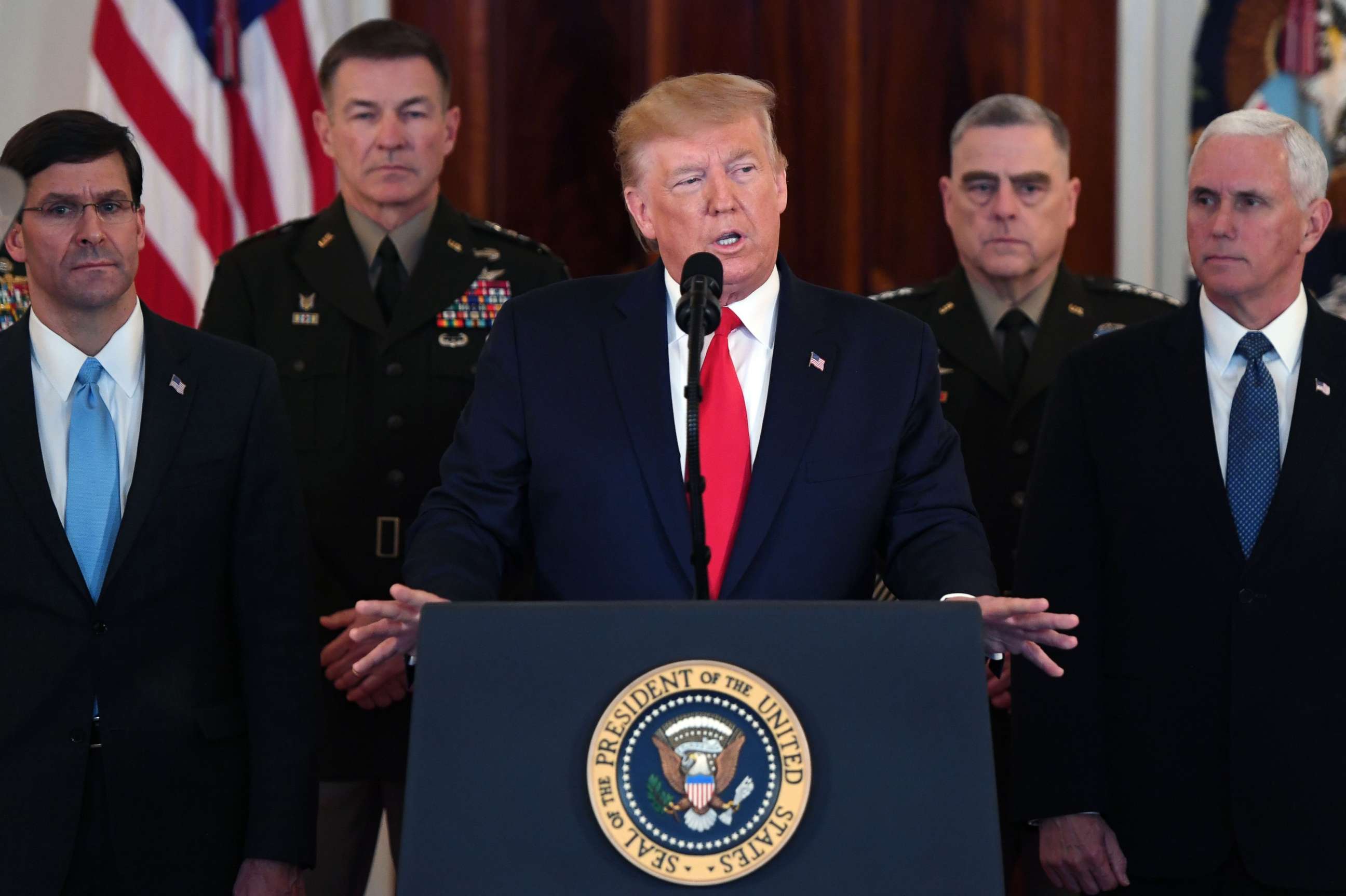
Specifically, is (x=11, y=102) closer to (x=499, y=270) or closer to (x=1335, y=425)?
(x=499, y=270)

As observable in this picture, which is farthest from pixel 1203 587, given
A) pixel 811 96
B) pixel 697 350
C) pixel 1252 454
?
pixel 811 96

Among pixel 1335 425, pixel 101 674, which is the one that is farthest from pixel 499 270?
pixel 1335 425

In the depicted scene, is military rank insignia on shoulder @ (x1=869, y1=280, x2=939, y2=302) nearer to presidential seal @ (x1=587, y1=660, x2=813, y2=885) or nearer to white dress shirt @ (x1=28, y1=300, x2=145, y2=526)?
white dress shirt @ (x1=28, y1=300, x2=145, y2=526)

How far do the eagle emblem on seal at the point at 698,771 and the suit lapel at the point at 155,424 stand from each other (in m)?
1.17

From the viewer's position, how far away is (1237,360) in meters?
2.63

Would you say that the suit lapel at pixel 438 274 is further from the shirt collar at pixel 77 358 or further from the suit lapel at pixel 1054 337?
the suit lapel at pixel 1054 337

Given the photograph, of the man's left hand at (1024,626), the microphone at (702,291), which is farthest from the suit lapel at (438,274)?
the man's left hand at (1024,626)

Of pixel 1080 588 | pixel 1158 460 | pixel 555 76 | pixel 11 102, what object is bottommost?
pixel 1080 588

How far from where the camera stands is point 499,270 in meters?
3.34

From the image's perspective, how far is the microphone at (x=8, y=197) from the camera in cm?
195

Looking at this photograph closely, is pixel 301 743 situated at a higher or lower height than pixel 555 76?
lower

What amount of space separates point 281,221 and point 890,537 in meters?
2.49

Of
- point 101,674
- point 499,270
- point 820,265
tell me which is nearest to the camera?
point 101,674

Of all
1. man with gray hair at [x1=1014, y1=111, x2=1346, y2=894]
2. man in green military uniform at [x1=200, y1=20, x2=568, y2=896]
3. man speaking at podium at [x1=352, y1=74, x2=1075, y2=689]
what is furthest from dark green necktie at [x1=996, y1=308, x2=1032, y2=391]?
man speaking at podium at [x1=352, y1=74, x2=1075, y2=689]
